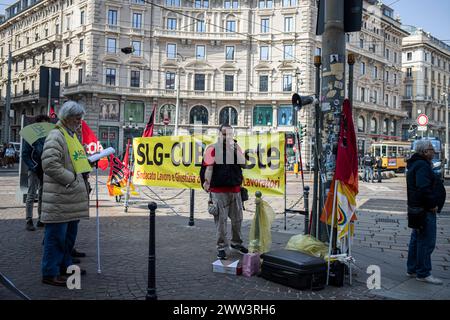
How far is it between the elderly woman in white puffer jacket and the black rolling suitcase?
2.23 meters

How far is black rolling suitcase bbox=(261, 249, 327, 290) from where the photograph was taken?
15.6 ft

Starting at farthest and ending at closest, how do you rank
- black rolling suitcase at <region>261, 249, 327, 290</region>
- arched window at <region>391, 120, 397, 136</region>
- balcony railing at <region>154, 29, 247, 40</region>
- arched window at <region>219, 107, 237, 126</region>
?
arched window at <region>391, 120, 397, 136</region>, arched window at <region>219, 107, 237, 126</region>, balcony railing at <region>154, 29, 247, 40</region>, black rolling suitcase at <region>261, 249, 327, 290</region>

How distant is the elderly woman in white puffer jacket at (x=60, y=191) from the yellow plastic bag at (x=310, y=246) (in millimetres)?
2599

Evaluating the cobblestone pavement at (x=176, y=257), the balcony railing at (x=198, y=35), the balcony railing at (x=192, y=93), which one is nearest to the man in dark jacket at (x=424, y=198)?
the cobblestone pavement at (x=176, y=257)

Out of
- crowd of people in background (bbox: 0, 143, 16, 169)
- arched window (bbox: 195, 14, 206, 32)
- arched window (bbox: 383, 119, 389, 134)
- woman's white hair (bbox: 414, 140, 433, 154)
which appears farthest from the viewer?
arched window (bbox: 383, 119, 389, 134)

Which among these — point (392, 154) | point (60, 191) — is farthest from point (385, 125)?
point (60, 191)

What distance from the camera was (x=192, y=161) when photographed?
911cm

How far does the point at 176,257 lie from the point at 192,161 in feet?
10.6

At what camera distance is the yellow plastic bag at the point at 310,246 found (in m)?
5.45

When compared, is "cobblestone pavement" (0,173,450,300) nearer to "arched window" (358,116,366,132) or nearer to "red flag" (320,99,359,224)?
"red flag" (320,99,359,224)

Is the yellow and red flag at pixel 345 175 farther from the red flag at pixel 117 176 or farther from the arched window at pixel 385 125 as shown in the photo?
the arched window at pixel 385 125

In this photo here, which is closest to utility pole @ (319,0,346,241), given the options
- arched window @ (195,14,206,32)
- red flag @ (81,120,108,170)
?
red flag @ (81,120,108,170)

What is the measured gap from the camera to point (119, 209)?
36.5 feet

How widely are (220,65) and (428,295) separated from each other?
45.7 m
